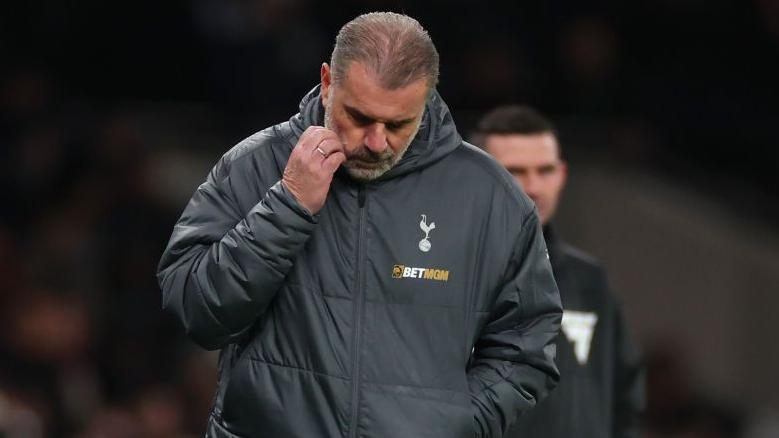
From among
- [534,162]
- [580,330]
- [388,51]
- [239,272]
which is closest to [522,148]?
[534,162]

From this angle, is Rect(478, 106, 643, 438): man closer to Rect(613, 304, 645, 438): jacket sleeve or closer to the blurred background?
Rect(613, 304, 645, 438): jacket sleeve

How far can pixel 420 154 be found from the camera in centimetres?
343

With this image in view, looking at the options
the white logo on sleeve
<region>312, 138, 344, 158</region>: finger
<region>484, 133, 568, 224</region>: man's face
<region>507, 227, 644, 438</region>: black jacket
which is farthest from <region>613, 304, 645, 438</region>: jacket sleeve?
<region>312, 138, 344, 158</region>: finger

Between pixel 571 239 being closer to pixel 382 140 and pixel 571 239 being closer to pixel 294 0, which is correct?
pixel 294 0

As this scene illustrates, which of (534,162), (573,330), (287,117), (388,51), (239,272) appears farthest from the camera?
(287,117)

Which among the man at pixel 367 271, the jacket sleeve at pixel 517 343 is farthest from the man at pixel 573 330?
the man at pixel 367 271

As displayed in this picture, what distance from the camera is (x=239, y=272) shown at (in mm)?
3213

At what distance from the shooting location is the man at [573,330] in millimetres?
4520

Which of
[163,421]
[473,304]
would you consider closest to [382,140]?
[473,304]

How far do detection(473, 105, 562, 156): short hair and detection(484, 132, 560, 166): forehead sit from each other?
15 millimetres

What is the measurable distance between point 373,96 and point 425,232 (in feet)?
1.03

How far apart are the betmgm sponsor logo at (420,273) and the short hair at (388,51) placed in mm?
366

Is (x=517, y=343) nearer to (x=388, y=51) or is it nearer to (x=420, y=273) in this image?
(x=420, y=273)

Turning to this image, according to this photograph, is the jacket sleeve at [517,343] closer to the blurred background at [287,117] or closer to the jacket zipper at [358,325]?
the jacket zipper at [358,325]
